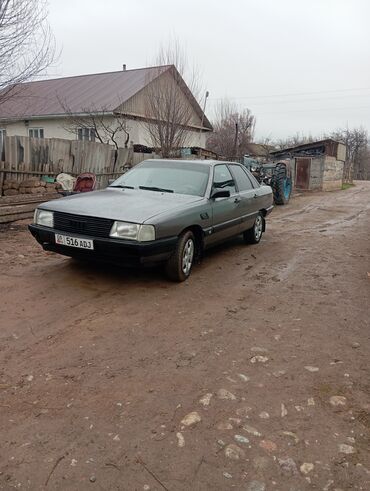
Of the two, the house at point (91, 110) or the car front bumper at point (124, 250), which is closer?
the car front bumper at point (124, 250)

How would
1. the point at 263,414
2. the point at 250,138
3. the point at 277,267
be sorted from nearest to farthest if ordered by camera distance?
the point at 263,414 → the point at 277,267 → the point at 250,138

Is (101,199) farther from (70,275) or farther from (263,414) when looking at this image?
(263,414)

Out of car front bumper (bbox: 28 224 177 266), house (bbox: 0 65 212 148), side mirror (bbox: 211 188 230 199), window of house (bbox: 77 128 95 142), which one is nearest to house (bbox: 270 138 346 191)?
house (bbox: 0 65 212 148)

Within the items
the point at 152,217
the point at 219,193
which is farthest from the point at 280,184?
the point at 152,217

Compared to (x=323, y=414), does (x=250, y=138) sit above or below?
above

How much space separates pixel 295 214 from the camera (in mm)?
13797

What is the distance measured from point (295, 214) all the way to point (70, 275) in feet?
32.3

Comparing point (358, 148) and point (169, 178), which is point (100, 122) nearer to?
point (169, 178)

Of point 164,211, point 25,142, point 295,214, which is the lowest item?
point 295,214

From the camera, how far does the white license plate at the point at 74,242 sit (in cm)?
485

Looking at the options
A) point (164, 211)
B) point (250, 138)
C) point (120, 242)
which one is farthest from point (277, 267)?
point (250, 138)

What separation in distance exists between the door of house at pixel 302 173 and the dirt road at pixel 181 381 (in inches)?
778

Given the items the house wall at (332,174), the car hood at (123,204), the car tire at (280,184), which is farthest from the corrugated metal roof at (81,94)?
the car hood at (123,204)

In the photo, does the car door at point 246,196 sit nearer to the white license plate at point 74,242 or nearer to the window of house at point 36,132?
the white license plate at point 74,242
